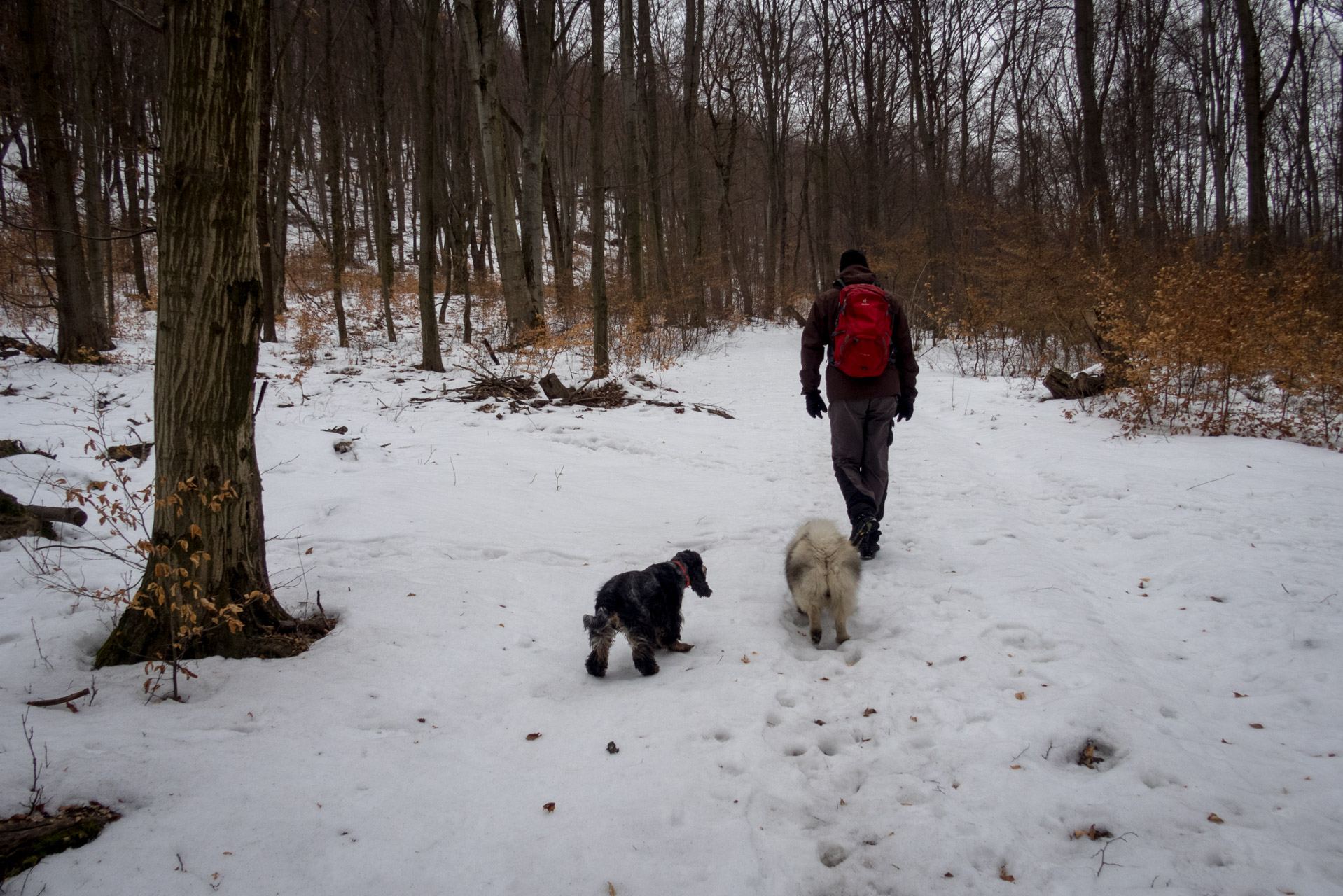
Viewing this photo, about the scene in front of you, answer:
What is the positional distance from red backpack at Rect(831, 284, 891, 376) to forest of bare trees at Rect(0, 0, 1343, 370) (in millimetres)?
3693

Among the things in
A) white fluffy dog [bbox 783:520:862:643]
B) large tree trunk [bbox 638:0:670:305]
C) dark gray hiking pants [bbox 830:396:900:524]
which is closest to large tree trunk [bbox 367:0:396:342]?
large tree trunk [bbox 638:0:670:305]

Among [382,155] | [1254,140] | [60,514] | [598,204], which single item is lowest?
[60,514]

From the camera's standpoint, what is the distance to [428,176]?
11188 mm

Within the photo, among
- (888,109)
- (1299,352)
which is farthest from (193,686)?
(888,109)

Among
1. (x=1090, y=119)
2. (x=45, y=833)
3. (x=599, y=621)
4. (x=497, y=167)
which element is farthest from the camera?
(x=497, y=167)

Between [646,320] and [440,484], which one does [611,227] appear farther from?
[440,484]

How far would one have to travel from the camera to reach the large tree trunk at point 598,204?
11.4 m

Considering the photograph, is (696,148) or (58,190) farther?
(696,148)

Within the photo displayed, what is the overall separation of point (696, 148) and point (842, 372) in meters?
20.5

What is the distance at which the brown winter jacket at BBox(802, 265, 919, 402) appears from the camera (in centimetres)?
456

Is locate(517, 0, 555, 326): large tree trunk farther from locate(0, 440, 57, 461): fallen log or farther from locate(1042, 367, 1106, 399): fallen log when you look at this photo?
locate(1042, 367, 1106, 399): fallen log

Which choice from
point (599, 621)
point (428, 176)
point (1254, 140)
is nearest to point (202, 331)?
point (599, 621)

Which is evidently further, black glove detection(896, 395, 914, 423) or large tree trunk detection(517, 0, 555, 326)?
large tree trunk detection(517, 0, 555, 326)

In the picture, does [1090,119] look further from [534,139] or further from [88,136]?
[88,136]
